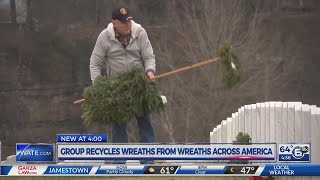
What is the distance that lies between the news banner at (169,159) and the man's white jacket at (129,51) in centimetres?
171

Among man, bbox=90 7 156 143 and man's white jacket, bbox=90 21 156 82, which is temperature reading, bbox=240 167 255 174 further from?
man's white jacket, bbox=90 21 156 82

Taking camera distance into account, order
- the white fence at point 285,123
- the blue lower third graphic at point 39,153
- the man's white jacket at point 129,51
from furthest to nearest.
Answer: the man's white jacket at point 129,51, the white fence at point 285,123, the blue lower third graphic at point 39,153

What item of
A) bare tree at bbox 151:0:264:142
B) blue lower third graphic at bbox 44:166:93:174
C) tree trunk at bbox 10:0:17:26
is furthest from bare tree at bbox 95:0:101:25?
blue lower third graphic at bbox 44:166:93:174

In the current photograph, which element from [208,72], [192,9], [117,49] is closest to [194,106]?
[208,72]

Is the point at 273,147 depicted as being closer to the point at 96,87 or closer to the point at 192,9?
the point at 96,87

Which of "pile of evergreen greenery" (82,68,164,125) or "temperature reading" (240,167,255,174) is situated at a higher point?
"pile of evergreen greenery" (82,68,164,125)

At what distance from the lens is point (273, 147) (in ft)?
31.6

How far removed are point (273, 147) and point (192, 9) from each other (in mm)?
28746

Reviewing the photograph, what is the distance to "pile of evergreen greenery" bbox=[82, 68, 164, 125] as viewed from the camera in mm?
10781

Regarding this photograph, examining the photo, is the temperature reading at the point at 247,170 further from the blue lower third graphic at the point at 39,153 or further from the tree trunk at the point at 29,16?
the tree trunk at the point at 29,16

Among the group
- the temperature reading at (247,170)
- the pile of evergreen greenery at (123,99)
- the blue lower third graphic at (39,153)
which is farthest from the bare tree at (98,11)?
the temperature reading at (247,170)

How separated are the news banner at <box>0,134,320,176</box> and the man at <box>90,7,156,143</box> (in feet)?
4.10

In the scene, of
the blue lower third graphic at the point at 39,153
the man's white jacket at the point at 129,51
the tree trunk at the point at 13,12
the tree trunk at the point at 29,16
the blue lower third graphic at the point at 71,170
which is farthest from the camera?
the tree trunk at the point at 13,12

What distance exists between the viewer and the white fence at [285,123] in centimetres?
1098
